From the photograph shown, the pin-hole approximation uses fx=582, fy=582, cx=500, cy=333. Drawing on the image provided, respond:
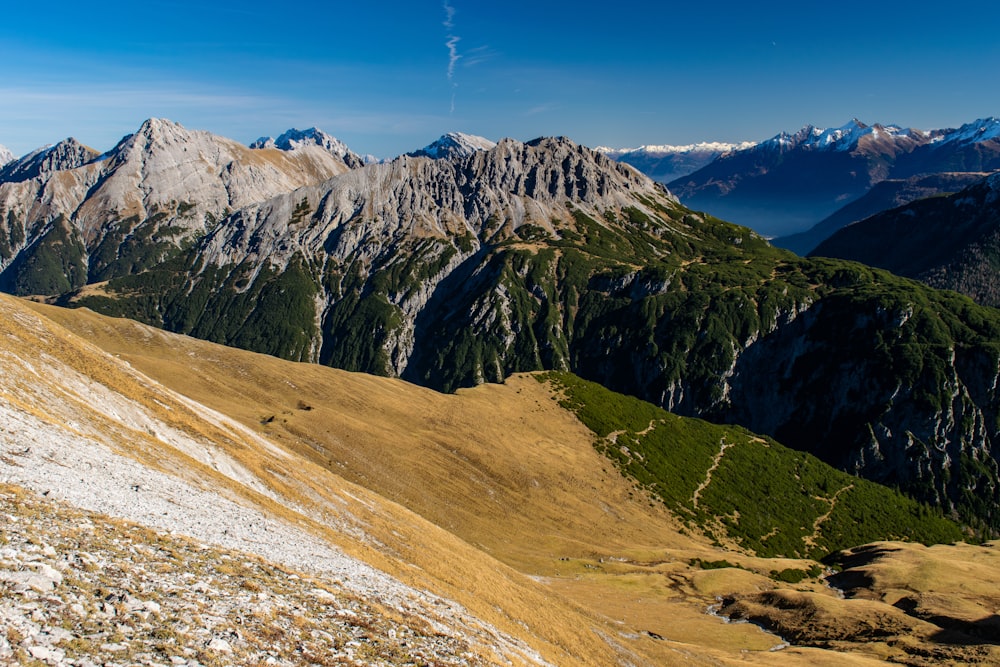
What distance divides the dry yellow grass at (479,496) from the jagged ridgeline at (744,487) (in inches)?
468

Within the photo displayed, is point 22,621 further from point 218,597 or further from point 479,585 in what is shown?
point 479,585

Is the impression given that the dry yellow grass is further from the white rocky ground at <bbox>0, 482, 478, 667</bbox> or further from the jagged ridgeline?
the white rocky ground at <bbox>0, 482, 478, 667</bbox>

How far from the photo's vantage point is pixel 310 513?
50719 mm

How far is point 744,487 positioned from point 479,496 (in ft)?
311

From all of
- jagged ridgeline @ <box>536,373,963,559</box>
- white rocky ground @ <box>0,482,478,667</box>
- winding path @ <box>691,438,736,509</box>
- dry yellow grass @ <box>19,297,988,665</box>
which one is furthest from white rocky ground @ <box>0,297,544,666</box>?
winding path @ <box>691,438,736,509</box>

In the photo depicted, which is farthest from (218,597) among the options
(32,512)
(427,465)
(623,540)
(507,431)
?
(507,431)

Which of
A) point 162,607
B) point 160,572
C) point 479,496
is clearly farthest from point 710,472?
point 162,607

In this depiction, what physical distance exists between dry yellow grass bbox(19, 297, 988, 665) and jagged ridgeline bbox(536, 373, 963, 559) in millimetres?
11875

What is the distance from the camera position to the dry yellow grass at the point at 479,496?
52000 millimetres

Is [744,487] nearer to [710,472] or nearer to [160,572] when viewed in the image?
[710,472]

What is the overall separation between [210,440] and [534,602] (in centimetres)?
3468

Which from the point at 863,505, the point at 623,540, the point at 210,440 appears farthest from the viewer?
the point at 863,505

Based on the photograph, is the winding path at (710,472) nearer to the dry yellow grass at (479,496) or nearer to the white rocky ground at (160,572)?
the dry yellow grass at (479,496)

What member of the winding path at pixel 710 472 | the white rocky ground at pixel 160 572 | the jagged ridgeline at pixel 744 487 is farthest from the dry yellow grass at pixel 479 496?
the winding path at pixel 710 472
